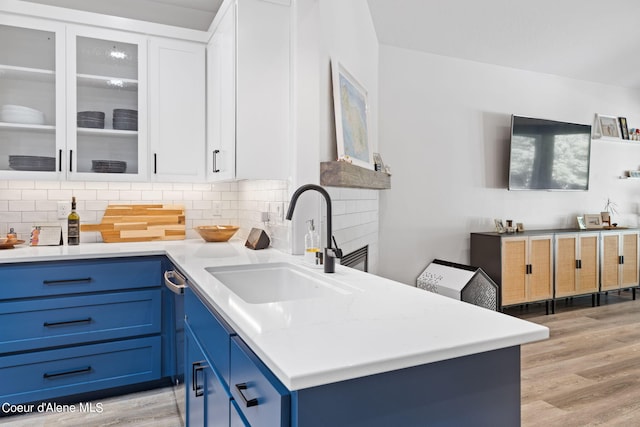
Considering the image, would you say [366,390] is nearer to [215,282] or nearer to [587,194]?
[215,282]

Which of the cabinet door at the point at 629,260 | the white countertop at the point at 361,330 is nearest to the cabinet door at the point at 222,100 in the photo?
the white countertop at the point at 361,330

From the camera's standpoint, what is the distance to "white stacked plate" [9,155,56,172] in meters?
2.66

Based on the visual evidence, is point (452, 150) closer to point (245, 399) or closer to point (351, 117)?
point (351, 117)

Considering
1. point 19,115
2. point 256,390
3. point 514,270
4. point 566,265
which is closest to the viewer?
point 256,390

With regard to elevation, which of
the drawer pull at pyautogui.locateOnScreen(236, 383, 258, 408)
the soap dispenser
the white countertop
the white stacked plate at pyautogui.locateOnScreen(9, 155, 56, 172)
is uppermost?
the white stacked plate at pyautogui.locateOnScreen(9, 155, 56, 172)

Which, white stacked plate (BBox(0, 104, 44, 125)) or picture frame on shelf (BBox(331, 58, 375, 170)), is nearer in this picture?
picture frame on shelf (BBox(331, 58, 375, 170))

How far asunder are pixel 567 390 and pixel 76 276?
10.4ft

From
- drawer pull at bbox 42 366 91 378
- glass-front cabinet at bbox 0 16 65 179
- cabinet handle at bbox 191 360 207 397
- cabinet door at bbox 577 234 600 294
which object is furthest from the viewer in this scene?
cabinet door at bbox 577 234 600 294

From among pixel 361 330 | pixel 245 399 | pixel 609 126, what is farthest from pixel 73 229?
pixel 609 126

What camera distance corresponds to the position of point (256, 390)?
3.06 ft

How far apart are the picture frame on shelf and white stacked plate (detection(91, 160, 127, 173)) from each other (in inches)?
61.6

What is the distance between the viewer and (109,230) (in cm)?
305

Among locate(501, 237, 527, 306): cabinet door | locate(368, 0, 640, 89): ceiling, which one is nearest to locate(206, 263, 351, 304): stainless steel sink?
locate(368, 0, 640, 89): ceiling

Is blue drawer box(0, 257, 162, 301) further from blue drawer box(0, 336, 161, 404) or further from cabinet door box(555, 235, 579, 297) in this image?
cabinet door box(555, 235, 579, 297)
